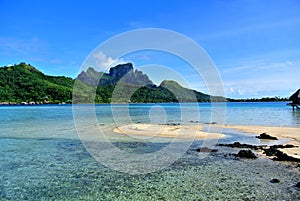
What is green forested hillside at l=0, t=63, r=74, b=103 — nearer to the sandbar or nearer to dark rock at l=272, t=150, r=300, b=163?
the sandbar

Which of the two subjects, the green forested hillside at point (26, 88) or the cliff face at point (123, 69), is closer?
the cliff face at point (123, 69)

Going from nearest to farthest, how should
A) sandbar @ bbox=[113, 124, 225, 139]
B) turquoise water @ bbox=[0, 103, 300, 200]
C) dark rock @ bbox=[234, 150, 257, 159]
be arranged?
turquoise water @ bbox=[0, 103, 300, 200] → dark rock @ bbox=[234, 150, 257, 159] → sandbar @ bbox=[113, 124, 225, 139]

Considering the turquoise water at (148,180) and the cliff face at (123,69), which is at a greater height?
the cliff face at (123,69)

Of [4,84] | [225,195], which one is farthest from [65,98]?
[225,195]

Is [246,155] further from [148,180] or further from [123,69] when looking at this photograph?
[123,69]

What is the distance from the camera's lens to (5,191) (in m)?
8.68

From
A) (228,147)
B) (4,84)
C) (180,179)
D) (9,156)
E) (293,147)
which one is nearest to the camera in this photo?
(180,179)

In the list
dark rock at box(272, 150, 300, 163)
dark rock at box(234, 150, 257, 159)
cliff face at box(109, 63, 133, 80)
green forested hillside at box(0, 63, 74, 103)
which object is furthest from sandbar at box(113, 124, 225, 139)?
green forested hillside at box(0, 63, 74, 103)

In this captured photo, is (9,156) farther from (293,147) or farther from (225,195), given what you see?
(293,147)

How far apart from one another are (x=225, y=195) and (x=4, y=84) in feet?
503

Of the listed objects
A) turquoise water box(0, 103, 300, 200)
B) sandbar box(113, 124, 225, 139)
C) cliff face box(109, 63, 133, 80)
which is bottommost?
turquoise water box(0, 103, 300, 200)

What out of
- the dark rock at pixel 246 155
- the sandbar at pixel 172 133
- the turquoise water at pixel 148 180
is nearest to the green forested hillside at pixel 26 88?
the sandbar at pixel 172 133

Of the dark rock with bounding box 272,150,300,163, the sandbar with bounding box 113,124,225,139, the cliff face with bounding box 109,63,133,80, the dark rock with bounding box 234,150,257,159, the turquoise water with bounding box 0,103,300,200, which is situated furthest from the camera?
the cliff face with bounding box 109,63,133,80

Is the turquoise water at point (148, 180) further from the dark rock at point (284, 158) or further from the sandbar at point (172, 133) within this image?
the sandbar at point (172, 133)
